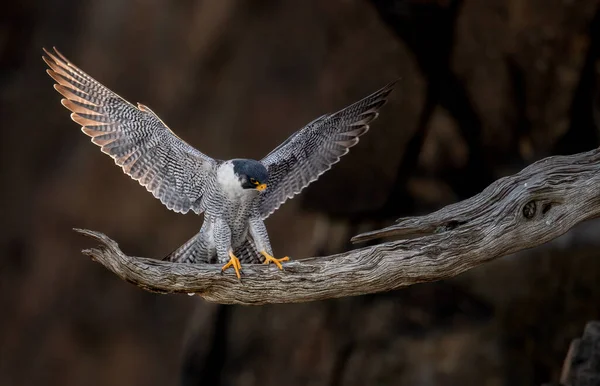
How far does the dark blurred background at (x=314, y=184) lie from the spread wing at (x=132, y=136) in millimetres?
2348

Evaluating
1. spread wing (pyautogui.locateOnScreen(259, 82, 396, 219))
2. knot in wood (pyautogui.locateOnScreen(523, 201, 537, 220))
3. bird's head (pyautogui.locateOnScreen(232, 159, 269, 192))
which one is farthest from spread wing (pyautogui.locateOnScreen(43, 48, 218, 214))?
knot in wood (pyautogui.locateOnScreen(523, 201, 537, 220))

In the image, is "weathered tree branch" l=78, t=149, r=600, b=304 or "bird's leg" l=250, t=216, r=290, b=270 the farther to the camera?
"bird's leg" l=250, t=216, r=290, b=270

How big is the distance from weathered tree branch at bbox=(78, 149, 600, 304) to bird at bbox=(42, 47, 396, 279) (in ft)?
0.46

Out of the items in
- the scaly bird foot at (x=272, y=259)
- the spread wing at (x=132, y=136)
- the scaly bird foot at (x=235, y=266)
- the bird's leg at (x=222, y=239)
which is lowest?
the scaly bird foot at (x=235, y=266)

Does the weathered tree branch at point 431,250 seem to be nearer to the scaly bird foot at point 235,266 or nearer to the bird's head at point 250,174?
the scaly bird foot at point 235,266

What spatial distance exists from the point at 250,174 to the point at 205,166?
1.26ft

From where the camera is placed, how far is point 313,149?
4.38 metres

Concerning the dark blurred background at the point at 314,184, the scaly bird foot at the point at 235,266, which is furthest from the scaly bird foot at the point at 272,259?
the dark blurred background at the point at 314,184

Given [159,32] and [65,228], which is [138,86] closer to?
[159,32]

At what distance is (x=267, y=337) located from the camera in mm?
6484

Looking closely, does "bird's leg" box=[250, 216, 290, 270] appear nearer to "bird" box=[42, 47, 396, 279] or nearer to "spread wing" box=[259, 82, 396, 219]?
"bird" box=[42, 47, 396, 279]

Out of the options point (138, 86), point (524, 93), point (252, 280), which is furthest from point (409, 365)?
point (138, 86)

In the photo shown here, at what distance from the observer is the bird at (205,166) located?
156 inches

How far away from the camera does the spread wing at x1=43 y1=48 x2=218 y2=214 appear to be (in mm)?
4023
